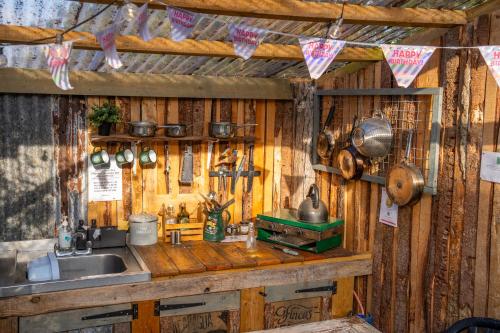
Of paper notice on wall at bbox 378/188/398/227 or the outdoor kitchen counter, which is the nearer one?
the outdoor kitchen counter

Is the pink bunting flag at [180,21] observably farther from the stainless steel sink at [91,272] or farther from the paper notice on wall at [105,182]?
the paper notice on wall at [105,182]

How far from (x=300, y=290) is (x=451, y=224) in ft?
3.87

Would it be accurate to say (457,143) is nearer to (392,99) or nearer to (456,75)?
(456,75)

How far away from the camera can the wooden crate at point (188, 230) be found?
4133mm

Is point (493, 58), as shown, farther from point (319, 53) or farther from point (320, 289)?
point (320, 289)

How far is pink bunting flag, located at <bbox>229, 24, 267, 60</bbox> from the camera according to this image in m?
2.53

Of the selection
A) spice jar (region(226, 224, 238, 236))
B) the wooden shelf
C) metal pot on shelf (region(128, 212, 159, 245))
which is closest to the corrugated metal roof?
the wooden shelf

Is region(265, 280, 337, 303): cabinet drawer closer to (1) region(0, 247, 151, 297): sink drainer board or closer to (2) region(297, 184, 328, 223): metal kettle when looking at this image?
(2) region(297, 184, 328, 223): metal kettle

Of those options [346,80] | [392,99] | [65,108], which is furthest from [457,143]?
[65,108]

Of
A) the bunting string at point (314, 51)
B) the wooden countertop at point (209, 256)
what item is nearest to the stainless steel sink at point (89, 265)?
the wooden countertop at point (209, 256)

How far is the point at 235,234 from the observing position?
4406mm

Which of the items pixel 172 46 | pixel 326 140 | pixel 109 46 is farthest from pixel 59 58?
pixel 326 140

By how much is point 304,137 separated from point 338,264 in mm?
1164

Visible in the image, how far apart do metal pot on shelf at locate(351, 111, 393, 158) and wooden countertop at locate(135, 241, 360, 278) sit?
860mm
